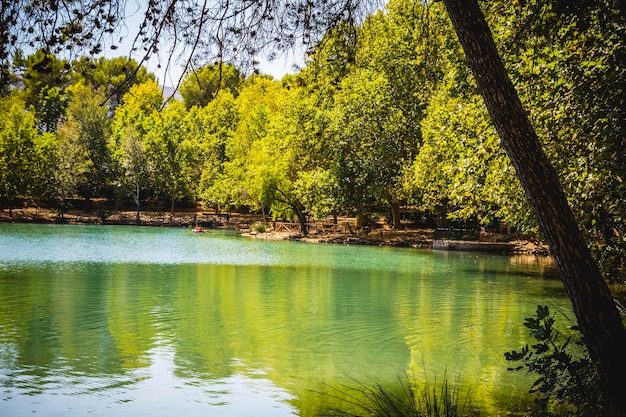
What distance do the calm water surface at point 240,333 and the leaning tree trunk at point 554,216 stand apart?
258cm

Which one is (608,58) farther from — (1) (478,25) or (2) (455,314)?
(2) (455,314)

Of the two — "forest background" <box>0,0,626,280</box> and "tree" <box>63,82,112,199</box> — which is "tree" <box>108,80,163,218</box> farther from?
"tree" <box>63,82,112,199</box>

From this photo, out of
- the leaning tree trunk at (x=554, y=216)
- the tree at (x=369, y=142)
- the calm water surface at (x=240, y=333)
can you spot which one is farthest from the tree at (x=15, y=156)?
the leaning tree trunk at (x=554, y=216)

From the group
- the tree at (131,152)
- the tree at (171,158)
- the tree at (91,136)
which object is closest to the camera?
the tree at (131,152)

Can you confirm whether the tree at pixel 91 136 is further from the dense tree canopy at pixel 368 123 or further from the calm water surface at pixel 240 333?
the calm water surface at pixel 240 333

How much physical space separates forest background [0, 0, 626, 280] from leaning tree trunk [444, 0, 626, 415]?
177 cm

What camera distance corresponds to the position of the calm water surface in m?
7.76

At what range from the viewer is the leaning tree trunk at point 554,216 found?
4.73 metres

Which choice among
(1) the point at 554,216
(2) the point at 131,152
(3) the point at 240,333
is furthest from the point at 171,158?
(1) the point at 554,216

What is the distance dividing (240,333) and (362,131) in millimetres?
26826

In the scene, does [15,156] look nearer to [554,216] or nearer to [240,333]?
[240,333]

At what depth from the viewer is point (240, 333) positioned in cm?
1137

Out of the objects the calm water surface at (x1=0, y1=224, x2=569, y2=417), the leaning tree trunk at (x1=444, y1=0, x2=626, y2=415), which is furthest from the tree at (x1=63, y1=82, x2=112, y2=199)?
the leaning tree trunk at (x1=444, y1=0, x2=626, y2=415)

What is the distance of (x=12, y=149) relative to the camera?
48.2 m
